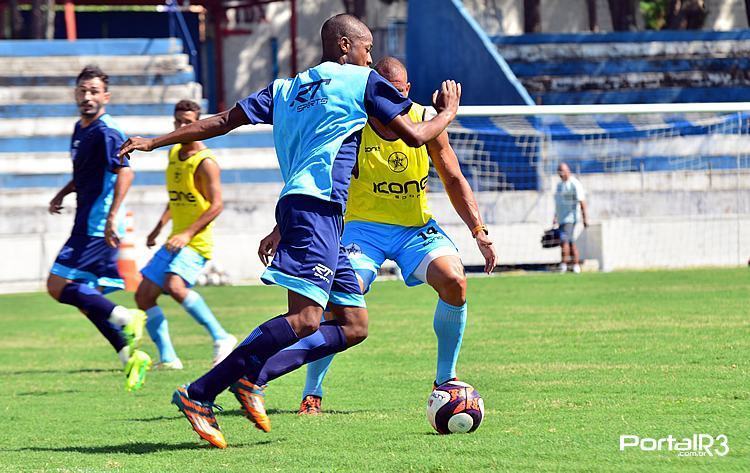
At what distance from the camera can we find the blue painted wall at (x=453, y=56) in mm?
28500

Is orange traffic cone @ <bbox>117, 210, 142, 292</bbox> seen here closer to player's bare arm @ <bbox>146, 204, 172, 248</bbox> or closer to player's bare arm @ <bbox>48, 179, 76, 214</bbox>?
player's bare arm @ <bbox>146, 204, 172, 248</bbox>

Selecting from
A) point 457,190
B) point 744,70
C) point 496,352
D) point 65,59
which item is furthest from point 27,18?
point 457,190

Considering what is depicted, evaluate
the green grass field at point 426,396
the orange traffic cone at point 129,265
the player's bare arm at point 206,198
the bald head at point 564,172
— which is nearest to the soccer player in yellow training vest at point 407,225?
the green grass field at point 426,396

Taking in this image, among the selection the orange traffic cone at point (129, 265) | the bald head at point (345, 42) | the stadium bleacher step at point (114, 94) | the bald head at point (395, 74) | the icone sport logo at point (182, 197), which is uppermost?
the stadium bleacher step at point (114, 94)

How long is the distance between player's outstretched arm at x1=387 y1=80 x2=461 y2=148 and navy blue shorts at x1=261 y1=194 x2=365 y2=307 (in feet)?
1.61

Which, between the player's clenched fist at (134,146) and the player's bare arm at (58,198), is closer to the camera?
the player's clenched fist at (134,146)

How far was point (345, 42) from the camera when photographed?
22.2 feet

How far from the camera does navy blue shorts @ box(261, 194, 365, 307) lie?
6.46 meters

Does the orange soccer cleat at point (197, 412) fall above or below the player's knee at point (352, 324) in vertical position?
below

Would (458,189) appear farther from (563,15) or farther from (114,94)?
(563,15)

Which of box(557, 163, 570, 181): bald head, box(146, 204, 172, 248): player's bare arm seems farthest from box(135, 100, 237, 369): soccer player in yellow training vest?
box(557, 163, 570, 181): bald head

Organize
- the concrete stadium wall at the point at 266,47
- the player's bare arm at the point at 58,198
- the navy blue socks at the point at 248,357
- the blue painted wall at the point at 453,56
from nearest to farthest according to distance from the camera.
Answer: the navy blue socks at the point at 248,357, the player's bare arm at the point at 58,198, the blue painted wall at the point at 453,56, the concrete stadium wall at the point at 266,47

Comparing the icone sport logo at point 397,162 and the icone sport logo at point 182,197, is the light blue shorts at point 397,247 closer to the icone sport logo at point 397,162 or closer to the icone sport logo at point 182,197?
the icone sport logo at point 397,162

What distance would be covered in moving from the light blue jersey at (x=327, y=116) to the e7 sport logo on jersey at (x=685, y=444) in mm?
1789
